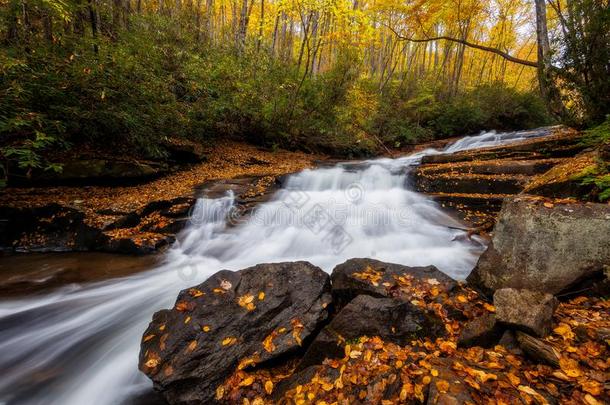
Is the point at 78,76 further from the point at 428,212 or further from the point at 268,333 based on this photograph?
the point at 428,212

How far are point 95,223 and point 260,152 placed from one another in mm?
7383

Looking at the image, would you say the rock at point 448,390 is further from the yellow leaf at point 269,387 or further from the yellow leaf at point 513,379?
the yellow leaf at point 269,387

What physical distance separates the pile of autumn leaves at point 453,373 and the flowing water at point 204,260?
5.91 ft

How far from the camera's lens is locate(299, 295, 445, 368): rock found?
2.63 metres

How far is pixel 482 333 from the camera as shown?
2.42 m

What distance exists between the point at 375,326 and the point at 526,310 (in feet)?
3.93

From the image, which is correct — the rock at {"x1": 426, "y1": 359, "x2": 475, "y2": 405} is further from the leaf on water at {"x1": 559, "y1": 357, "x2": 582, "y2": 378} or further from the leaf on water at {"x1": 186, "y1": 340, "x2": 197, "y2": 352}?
the leaf on water at {"x1": 186, "y1": 340, "x2": 197, "y2": 352}

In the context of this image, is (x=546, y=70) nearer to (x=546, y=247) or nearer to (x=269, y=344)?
(x=546, y=247)

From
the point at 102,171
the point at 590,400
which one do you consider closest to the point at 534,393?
the point at 590,400

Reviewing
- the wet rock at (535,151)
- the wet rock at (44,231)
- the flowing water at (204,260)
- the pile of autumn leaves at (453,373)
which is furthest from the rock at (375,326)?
the wet rock at (535,151)

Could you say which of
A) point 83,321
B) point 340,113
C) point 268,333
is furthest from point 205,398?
point 340,113

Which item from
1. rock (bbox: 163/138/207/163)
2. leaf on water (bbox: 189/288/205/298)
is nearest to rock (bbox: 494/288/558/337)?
leaf on water (bbox: 189/288/205/298)

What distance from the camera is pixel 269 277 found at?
350 cm

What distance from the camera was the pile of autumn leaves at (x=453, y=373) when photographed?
5.96 ft
